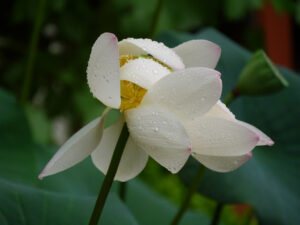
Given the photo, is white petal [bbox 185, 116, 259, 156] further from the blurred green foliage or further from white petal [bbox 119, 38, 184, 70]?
the blurred green foliage

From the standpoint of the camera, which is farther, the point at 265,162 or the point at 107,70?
the point at 265,162

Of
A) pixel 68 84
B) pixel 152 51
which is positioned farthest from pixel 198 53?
pixel 68 84

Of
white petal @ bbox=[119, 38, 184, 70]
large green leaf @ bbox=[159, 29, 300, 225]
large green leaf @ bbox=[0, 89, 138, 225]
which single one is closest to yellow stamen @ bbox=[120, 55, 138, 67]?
white petal @ bbox=[119, 38, 184, 70]

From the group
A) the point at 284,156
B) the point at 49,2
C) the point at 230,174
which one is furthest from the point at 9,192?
the point at 49,2

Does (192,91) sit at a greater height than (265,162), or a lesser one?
greater

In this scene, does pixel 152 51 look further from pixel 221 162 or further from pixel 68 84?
pixel 68 84

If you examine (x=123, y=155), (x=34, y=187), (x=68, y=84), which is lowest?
(x=68, y=84)

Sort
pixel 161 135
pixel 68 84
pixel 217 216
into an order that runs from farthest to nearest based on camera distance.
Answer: pixel 68 84 → pixel 217 216 → pixel 161 135
